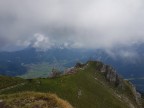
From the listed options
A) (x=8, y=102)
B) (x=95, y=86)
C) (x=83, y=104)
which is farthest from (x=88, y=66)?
(x=8, y=102)

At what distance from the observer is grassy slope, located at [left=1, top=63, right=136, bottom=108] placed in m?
96.6

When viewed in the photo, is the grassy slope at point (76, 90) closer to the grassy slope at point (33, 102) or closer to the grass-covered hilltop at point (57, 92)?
the grass-covered hilltop at point (57, 92)

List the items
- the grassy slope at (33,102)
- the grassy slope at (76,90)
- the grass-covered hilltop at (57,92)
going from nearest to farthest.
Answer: the grassy slope at (33,102), the grass-covered hilltop at (57,92), the grassy slope at (76,90)

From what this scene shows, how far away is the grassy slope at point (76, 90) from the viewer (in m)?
96.6

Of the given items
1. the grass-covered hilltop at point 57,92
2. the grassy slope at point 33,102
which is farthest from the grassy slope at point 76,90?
the grassy slope at point 33,102

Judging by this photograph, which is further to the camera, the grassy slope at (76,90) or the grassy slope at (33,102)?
the grassy slope at (76,90)

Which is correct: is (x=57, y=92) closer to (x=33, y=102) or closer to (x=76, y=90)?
(x=76, y=90)

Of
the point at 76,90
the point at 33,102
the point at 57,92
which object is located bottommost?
the point at 76,90

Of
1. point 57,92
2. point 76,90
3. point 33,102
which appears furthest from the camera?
point 76,90

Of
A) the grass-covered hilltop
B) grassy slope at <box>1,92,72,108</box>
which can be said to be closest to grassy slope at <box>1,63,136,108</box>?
the grass-covered hilltop

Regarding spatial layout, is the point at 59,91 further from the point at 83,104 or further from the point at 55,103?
the point at 55,103

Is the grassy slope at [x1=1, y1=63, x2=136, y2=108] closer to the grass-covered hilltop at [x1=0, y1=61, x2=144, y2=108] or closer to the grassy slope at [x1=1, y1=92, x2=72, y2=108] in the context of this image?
the grass-covered hilltop at [x1=0, y1=61, x2=144, y2=108]

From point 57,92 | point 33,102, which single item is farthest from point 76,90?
point 33,102

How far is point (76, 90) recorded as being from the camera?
Answer: 115438 mm
